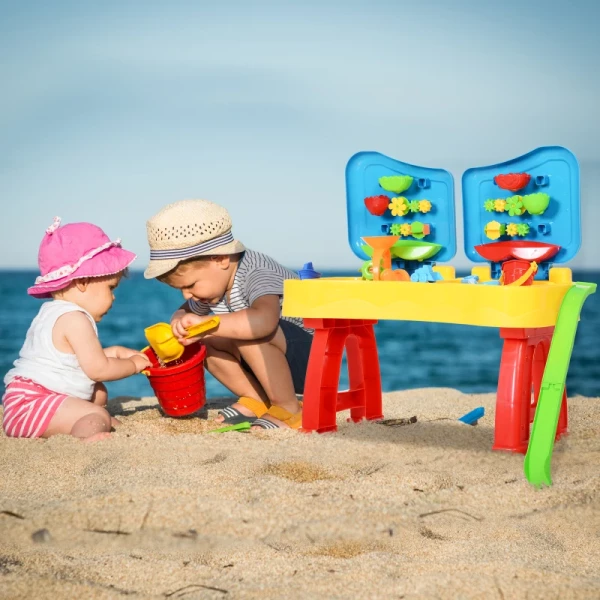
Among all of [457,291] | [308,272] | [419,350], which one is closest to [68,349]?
[308,272]

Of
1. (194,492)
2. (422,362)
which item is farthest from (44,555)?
(422,362)

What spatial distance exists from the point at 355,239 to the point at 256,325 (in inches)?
18.5

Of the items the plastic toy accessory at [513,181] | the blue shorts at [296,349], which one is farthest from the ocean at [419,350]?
the plastic toy accessory at [513,181]

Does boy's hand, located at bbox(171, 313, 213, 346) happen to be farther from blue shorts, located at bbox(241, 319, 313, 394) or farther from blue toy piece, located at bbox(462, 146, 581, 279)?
blue toy piece, located at bbox(462, 146, 581, 279)

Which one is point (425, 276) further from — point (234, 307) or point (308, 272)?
point (234, 307)

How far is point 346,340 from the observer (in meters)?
2.89

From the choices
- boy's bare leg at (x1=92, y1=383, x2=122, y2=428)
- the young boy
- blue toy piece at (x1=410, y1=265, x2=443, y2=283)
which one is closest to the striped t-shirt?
the young boy

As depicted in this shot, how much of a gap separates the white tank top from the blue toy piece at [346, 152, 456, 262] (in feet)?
3.25

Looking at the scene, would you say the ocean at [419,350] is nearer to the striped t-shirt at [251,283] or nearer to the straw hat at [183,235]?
the striped t-shirt at [251,283]

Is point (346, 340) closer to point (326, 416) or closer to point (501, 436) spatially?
point (326, 416)

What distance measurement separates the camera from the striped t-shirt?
2.95 meters

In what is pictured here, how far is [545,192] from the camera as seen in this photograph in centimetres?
259

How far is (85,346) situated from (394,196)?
1.16 metres

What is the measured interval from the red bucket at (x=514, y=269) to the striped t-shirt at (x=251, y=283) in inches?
34.3
